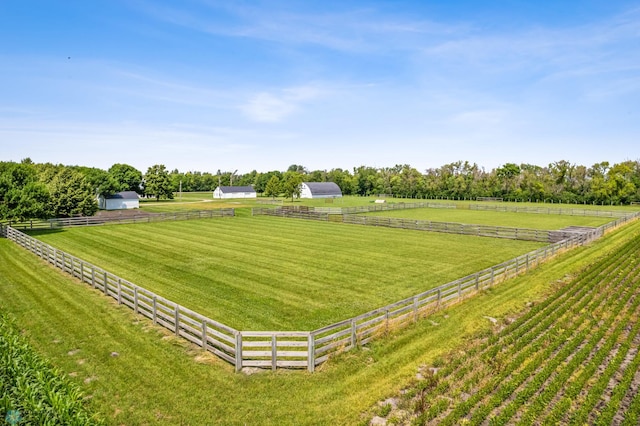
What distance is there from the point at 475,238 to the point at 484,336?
23.1 meters

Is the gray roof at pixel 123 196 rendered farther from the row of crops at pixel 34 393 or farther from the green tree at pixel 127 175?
the row of crops at pixel 34 393

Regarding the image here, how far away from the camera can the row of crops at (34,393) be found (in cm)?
797

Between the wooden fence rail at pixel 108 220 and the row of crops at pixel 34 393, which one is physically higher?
the wooden fence rail at pixel 108 220


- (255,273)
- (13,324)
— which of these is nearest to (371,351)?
(255,273)

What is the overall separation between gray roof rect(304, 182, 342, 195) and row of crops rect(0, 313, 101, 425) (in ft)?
352

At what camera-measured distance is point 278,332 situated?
10734mm

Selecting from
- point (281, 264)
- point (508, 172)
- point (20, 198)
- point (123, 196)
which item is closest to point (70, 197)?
point (20, 198)

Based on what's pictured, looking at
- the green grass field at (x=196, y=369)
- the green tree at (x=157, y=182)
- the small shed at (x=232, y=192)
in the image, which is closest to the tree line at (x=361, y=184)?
the green tree at (x=157, y=182)

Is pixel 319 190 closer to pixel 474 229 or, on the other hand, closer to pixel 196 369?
pixel 474 229

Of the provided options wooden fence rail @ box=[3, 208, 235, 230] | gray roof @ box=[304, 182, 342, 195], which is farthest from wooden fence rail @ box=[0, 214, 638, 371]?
gray roof @ box=[304, 182, 342, 195]

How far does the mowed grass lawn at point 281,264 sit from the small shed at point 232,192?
72.4 m

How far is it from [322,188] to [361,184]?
22.7 metres

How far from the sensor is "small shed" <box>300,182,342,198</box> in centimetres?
11714

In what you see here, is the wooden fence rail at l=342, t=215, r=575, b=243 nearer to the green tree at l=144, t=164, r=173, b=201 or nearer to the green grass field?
the green grass field
